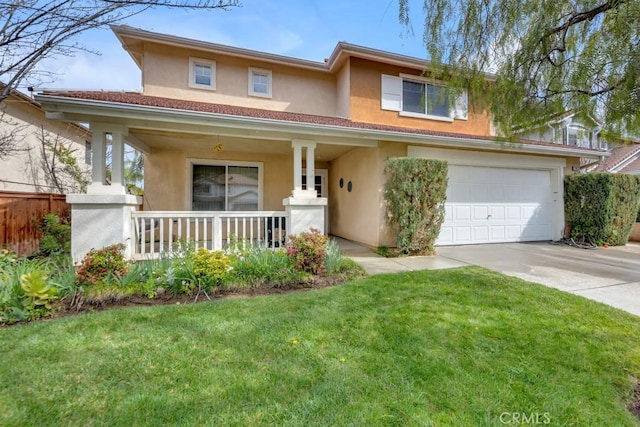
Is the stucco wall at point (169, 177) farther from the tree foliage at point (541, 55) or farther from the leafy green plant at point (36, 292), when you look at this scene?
the tree foliage at point (541, 55)

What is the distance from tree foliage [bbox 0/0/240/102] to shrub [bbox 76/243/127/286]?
10.8 feet

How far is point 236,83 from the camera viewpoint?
904 centimetres

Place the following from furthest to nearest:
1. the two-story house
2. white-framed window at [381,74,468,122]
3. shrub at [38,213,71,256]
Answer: white-framed window at [381,74,468,122]
the two-story house
shrub at [38,213,71,256]

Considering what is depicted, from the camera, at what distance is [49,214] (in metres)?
7.37

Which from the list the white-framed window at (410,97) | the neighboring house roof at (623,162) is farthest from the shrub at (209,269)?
the neighboring house roof at (623,162)

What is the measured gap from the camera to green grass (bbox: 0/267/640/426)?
1.87m

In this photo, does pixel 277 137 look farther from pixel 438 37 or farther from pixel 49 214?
pixel 49 214

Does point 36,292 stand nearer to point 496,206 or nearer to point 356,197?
point 356,197

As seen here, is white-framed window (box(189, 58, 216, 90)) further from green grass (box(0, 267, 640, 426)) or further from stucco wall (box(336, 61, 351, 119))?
green grass (box(0, 267, 640, 426))

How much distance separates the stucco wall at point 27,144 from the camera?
8445 millimetres

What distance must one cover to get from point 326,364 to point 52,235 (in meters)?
8.21

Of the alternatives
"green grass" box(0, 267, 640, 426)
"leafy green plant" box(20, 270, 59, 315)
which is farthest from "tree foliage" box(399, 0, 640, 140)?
"leafy green plant" box(20, 270, 59, 315)

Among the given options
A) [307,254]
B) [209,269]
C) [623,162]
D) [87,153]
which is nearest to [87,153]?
[87,153]

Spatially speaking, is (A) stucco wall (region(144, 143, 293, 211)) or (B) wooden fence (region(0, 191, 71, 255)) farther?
(A) stucco wall (region(144, 143, 293, 211))
